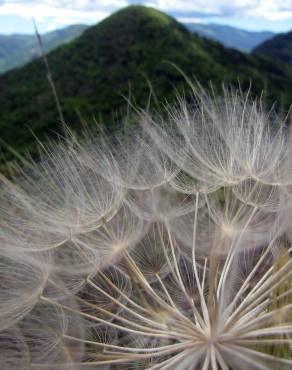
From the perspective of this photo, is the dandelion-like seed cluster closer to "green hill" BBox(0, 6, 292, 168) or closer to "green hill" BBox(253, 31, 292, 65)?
"green hill" BBox(0, 6, 292, 168)

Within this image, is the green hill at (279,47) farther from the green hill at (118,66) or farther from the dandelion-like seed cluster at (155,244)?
the dandelion-like seed cluster at (155,244)

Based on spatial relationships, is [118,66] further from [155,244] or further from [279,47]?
[155,244]

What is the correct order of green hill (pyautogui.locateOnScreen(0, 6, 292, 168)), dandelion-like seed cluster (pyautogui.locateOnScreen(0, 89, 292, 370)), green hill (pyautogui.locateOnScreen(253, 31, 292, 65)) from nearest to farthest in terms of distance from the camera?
dandelion-like seed cluster (pyautogui.locateOnScreen(0, 89, 292, 370)), green hill (pyautogui.locateOnScreen(0, 6, 292, 168)), green hill (pyautogui.locateOnScreen(253, 31, 292, 65))

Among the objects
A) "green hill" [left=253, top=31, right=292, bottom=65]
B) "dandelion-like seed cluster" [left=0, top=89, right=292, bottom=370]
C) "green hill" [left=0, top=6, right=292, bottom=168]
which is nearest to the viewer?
"dandelion-like seed cluster" [left=0, top=89, right=292, bottom=370]

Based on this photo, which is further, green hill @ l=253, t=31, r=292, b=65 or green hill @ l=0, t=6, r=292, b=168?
green hill @ l=253, t=31, r=292, b=65

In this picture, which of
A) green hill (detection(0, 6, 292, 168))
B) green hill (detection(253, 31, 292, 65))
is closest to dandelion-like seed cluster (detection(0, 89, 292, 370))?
green hill (detection(0, 6, 292, 168))

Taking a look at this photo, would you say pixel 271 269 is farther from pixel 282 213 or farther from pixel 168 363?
pixel 168 363
